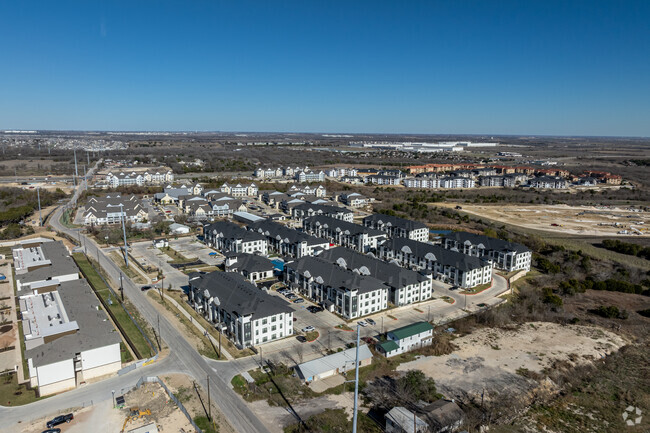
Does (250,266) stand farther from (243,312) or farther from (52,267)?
(52,267)

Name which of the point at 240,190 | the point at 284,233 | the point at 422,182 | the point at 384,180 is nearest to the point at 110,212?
the point at 240,190

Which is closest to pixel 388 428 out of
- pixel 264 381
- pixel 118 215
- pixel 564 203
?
pixel 264 381

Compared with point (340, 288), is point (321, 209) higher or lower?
higher

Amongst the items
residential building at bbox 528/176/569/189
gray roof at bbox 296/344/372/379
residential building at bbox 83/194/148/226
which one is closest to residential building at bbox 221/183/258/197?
residential building at bbox 83/194/148/226

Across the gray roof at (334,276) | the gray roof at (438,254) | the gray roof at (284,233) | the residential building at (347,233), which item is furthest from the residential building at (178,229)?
the gray roof at (438,254)

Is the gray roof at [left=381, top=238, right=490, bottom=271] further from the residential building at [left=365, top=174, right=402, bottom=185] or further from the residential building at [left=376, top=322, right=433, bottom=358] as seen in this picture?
the residential building at [left=365, top=174, right=402, bottom=185]

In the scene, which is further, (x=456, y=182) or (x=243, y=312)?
(x=456, y=182)
